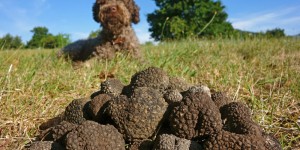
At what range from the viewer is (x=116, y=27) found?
6.45 m

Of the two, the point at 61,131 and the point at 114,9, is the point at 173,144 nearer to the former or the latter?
the point at 61,131

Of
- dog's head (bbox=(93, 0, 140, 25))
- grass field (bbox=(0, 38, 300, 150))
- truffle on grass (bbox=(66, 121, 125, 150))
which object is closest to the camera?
truffle on grass (bbox=(66, 121, 125, 150))

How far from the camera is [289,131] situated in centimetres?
244

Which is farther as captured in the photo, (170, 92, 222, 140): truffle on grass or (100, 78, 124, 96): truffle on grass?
(100, 78, 124, 96): truffle on grass

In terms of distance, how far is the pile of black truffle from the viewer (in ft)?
5.19

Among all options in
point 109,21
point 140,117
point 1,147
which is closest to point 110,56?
point 109,21

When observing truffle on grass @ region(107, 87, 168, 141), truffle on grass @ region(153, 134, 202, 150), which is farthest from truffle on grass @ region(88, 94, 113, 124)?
truffle on grass @ region(153, 134, 202, 150)

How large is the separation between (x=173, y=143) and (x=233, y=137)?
0.28m

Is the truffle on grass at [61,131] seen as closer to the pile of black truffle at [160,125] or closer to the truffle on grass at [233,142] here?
the pile of black truffle at [160,125]

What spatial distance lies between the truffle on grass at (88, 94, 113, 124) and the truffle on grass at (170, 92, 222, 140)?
43 cm

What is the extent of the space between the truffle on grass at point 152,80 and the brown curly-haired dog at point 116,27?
407cm

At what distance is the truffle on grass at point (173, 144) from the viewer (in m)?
1.57

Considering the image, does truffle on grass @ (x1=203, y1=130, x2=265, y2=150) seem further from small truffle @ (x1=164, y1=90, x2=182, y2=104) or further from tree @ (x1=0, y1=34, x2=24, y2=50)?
tree @ (x1=0, y1=34, x2=24, y2=50)

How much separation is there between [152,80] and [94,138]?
581 mm
